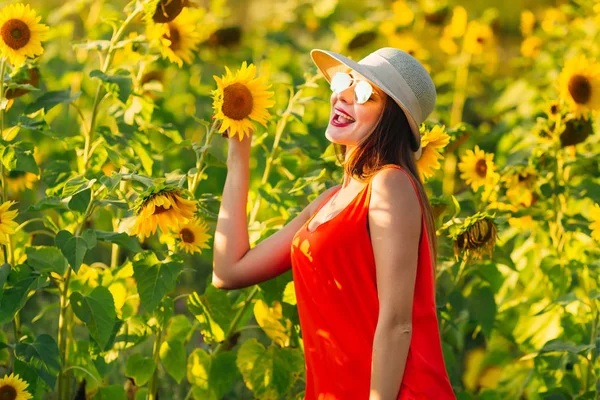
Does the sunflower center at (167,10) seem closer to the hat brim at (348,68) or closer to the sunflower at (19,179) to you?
the hat brim at (348,68)

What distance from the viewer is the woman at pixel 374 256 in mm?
1928

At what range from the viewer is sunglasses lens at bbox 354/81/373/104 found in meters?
2.04

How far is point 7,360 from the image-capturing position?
265 cm

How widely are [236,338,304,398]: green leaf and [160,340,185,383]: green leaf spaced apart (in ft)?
0.48

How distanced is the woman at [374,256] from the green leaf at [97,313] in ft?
1.62

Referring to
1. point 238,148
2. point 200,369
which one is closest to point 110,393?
point 200,369

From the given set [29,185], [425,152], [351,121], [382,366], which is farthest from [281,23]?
[382,366]

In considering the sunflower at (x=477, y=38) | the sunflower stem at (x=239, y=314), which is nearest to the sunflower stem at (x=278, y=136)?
the sunflower stem at (x=239, y=314)

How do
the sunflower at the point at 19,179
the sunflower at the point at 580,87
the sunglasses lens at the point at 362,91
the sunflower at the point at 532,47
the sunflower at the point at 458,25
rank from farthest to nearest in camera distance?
the sunflower at the point at 532,47 < the sunflower at the point at 458,25 < the sunflower at the point at 19,179 < the sunflower at the point at 580,87 < the sunglasses lens at the point at 362,91

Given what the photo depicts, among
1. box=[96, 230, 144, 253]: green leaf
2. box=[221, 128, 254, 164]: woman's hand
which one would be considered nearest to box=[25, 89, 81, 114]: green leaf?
box=[96, 230, 144, 253]: green leaf

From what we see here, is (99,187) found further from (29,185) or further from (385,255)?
(29,185)

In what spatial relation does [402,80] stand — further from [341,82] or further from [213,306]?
[213,306]

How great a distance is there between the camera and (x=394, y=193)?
1.95 metres

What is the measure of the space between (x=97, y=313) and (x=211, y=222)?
1.97ft
